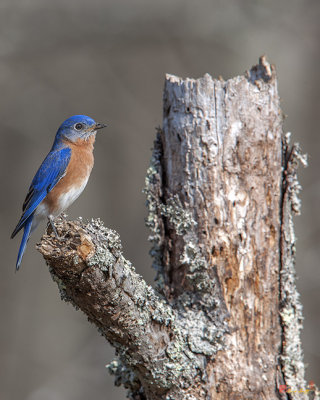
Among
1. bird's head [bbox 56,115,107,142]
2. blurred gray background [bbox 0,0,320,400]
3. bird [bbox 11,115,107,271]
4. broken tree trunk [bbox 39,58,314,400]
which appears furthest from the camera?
blurred gray background [bbox 0,0,320,400]

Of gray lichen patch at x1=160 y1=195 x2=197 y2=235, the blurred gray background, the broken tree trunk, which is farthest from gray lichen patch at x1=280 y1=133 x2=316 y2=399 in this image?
the blurred gray background

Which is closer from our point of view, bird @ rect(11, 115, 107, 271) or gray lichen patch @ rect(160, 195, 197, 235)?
gray lichen patch @ rect(160, 195, 197, 235)

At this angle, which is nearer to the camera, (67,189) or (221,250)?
(221,250)

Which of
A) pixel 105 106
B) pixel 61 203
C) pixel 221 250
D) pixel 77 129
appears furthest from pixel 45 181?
pixel 105 106

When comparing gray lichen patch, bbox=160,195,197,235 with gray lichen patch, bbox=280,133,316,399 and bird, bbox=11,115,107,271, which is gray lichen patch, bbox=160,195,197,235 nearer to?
gray lichen patch, bbox=280,133,316,399

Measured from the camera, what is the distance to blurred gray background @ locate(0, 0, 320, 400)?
697 centimetres

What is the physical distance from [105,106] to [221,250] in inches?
240

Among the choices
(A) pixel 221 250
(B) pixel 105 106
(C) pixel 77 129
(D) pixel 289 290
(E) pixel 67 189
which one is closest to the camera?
(A) pixel 221 250

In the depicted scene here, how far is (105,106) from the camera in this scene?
905 centimetres

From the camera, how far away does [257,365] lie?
3260 mm

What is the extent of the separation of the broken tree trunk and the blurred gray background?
3512 mm

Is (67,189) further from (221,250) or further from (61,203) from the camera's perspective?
(221,250)

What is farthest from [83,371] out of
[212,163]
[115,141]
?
[212,163]

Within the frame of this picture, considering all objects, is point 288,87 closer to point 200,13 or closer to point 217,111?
point 200,13
